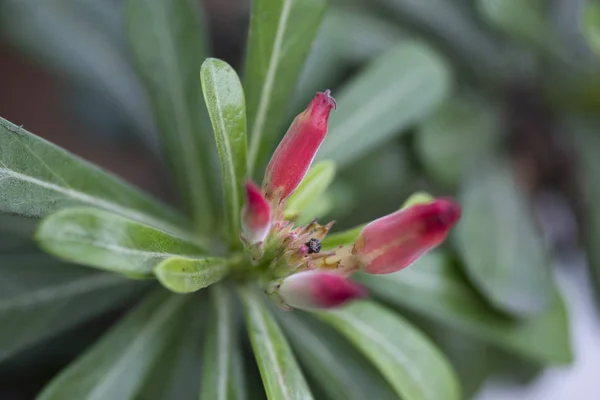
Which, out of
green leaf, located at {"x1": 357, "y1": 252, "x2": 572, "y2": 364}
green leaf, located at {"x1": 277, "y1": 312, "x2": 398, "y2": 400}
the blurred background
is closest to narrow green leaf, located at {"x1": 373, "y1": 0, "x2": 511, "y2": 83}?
the blurred background

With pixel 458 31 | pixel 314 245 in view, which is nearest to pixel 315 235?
pixel 314 245

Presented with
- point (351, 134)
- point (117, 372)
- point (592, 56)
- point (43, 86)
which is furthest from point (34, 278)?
point (592, 56)

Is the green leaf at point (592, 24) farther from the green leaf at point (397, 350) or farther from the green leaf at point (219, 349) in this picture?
the green leaf at point (219, 349)

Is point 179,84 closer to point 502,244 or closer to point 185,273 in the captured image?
point 185,273

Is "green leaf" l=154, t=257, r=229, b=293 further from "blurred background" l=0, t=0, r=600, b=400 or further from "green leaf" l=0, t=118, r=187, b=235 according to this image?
"blurred background" l=0, t=0, r=600, b=400

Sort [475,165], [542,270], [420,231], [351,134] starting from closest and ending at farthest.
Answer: [420,231] → [351,134] → [542,270] → [475,165]

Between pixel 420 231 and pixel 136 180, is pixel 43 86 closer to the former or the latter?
pixel 136 180
